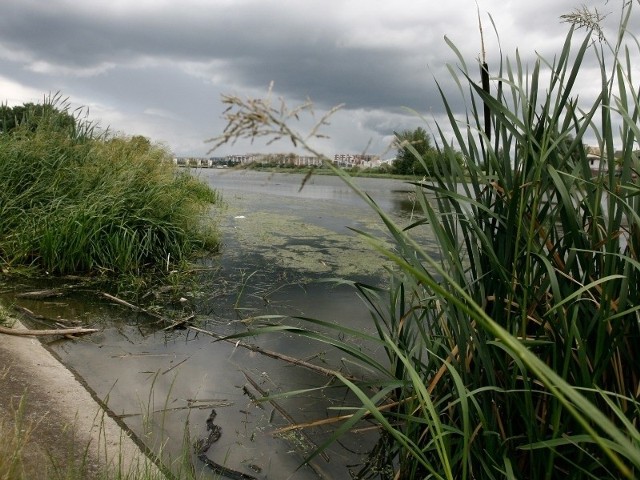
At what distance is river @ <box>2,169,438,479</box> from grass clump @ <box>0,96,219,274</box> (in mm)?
516

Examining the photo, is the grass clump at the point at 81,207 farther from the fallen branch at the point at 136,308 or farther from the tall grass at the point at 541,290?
the tall grass at the point at 541,290

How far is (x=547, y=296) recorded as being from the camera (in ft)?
5.45

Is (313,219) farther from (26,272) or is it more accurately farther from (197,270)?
(26,272)

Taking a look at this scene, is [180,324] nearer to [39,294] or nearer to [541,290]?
[39,294]

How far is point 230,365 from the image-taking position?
121 inches

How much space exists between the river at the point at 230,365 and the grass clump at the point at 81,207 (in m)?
0.52

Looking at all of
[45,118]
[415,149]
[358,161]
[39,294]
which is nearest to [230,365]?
[39,294]

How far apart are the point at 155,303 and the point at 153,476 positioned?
105 inches

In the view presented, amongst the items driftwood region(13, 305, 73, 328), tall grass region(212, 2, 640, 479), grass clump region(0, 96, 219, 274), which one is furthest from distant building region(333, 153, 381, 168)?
grass clump region(0, 96, 219, 274)

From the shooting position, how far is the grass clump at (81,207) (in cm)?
466

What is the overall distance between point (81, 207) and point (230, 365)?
8.04 ft

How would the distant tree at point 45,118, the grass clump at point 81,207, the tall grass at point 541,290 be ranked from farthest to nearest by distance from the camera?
1. the distant tree at point 45,118
2. the grass clump at point 81,207
3. the tall grass at point 541,290

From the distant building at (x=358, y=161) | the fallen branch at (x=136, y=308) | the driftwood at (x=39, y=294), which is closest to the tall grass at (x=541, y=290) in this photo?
the distant building at (x=358, y=161)

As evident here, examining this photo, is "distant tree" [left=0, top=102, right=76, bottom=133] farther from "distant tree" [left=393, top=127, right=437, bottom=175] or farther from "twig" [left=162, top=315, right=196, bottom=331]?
"distant tree" [left=393, top=127, right=437, bottom=175]
